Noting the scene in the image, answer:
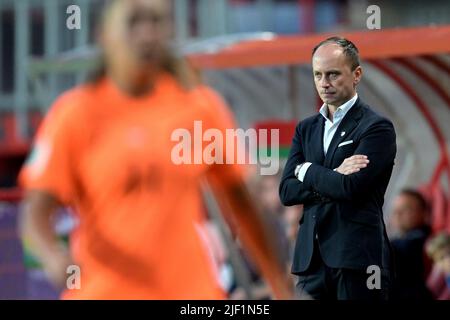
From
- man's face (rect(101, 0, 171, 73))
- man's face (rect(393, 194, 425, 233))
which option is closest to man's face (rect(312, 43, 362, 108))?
man's face (rect(101, 0, 171, 73))

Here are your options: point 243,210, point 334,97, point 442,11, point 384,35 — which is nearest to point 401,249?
point 384,35

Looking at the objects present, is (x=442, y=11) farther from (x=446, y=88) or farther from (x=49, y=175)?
(x=49, y=175)

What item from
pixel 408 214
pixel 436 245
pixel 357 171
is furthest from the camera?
pixel 436 245

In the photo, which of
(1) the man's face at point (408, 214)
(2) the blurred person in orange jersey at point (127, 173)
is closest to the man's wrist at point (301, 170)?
(2) the blurred person in orange jersey at point (127, 173)

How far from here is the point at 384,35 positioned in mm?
7113

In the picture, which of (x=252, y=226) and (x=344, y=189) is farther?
(x=344, y=189)

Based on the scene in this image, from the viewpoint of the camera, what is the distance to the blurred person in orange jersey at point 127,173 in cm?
338

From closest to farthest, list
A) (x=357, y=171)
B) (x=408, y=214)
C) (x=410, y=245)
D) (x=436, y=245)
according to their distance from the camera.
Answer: (x=357, y=171) < (x=410, y=245) < (x=408, y=214) < (x=436, y=245)

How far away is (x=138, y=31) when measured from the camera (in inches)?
132

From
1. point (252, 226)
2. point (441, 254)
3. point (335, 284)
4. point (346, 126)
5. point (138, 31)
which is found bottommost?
point (441, 254)

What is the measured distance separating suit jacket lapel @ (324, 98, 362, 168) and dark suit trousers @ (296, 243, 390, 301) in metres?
0.28

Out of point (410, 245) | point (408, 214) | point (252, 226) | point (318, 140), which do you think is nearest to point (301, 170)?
point (318, 140)

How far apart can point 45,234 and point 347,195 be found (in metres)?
1.02

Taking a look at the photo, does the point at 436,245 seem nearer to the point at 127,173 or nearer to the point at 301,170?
the point at 301,170
